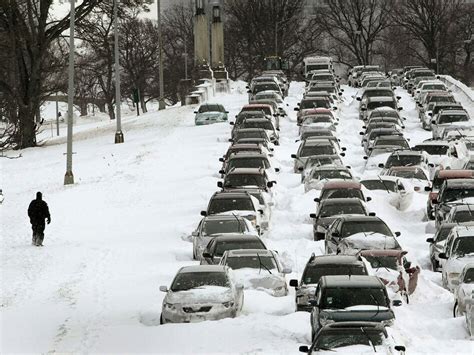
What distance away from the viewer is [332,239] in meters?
26.4

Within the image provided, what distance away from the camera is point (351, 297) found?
61.7ft

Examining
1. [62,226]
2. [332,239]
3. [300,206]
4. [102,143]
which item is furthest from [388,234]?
[102,143]

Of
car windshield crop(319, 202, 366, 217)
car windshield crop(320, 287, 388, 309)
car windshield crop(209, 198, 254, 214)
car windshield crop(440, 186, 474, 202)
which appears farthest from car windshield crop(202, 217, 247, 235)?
car windshield crop(320, 287, 388, 309)

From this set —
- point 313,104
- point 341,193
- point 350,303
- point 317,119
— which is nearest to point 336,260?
point 350,303

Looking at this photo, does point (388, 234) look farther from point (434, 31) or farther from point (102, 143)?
point (434, 31)

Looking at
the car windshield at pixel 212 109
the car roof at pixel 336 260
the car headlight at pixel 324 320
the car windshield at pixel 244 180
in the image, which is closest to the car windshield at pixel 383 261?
the car roof at pixel 336 260

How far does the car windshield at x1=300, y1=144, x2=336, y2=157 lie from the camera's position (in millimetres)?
42312

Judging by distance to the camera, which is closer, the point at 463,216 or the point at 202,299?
the point at 202,299

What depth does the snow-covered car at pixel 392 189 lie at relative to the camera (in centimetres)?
3469

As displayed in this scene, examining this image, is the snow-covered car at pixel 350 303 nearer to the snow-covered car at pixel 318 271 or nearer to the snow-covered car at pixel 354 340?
the snow-covered car at pixel 318 271

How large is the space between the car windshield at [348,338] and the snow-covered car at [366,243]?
903cm

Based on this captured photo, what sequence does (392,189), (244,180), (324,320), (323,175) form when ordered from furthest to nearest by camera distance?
(323,175), (392,189), (244,180), (324,320)

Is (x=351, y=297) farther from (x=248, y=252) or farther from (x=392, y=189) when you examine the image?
(x=392, y=189)

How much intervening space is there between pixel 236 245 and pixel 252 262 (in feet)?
6.04
